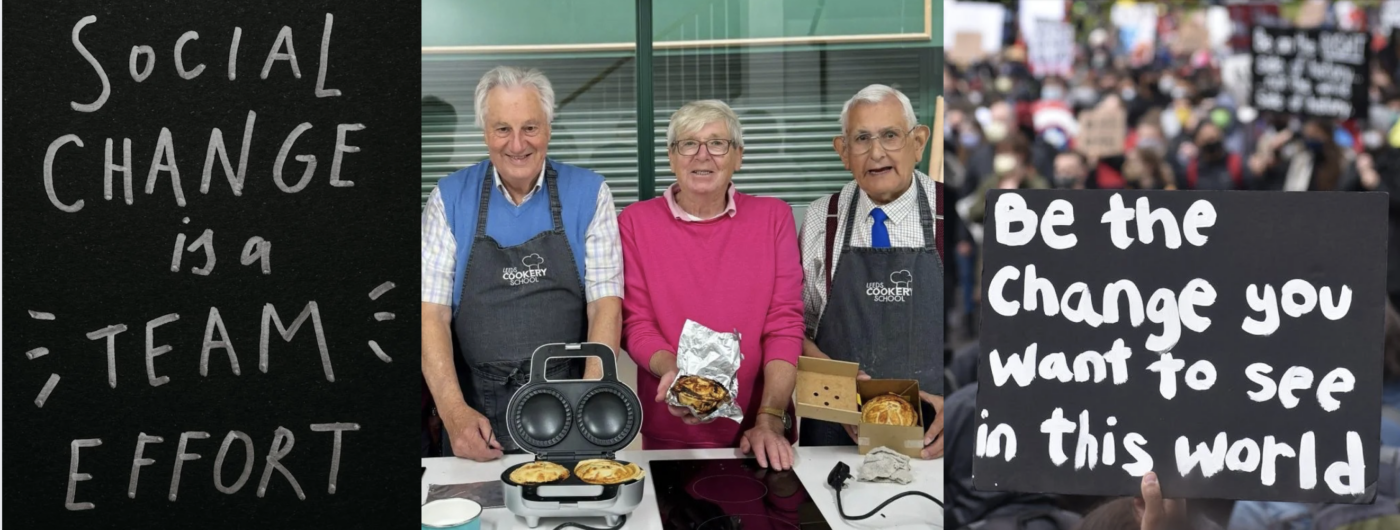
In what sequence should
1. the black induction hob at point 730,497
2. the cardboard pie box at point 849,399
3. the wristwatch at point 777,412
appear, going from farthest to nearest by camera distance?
the wristwatch at point 777,412
the cardboard pie box at point 849,399
the black induction hob at point 730,497

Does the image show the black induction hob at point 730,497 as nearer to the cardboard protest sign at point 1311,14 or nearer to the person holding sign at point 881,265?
the person holding sign at point 881,265

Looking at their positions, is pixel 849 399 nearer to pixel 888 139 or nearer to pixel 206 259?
pixel 888 139

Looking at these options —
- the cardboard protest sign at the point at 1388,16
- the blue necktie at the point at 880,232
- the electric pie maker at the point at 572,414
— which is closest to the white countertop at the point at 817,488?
the electric pie maker at the point at 572,414

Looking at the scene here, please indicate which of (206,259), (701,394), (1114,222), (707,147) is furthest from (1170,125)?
(707,147)

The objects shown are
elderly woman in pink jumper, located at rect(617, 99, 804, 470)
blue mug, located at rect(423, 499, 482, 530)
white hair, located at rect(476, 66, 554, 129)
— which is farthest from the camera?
white hair, located at rect(476, 66, 554, 129)

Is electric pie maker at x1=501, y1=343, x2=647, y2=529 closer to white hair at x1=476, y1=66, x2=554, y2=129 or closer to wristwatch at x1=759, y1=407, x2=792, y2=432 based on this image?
wristwatch at x1=759, y1=407, x2=792, y2=432

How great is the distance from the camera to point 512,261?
273 cm

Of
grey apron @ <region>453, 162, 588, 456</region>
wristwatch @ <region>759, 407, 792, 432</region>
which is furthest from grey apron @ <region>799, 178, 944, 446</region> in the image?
grey apron @ <region>453, 162, 588, 456</region>

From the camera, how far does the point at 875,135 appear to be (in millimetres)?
2775

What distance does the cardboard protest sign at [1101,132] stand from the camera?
3.48 feet

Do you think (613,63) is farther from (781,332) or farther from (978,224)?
(978,224)

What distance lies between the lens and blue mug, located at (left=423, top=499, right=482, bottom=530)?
1.61 metres

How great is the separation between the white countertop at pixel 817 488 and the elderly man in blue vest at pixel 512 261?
468mm

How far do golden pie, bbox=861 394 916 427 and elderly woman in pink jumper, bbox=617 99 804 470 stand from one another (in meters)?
0.37
